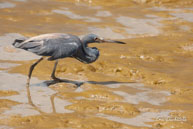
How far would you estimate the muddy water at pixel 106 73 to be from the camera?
7410 mm

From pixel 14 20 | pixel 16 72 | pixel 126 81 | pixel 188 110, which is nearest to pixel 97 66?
pixel 126 81

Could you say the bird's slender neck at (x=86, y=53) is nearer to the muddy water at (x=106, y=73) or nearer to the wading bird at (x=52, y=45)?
the wading bird at (x=52, y=45)

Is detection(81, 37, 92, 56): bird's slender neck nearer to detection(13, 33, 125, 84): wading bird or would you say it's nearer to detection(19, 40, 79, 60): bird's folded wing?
detection(13, 33, 125, 84): wading bird

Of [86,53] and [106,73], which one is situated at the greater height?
[86,53]

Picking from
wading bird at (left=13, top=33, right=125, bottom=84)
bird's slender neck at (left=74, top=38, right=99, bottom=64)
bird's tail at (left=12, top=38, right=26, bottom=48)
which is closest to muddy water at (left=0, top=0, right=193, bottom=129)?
bird's slender neck at (left=74, top=38, right=99, bottom=64)

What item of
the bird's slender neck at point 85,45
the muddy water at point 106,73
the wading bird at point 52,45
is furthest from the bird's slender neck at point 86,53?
the muddy water at point 106,73

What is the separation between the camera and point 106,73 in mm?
10078

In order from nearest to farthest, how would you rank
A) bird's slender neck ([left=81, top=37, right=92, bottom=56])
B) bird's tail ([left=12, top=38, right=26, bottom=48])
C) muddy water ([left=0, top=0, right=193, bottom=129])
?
muddy water ([left=0, top=0, right=193, bottom=129]) → bird's tail ([left=12, top=38, right=26, bottom=48]) → bird's slender neck ([left=81, top=37, right=92, bottom=56])

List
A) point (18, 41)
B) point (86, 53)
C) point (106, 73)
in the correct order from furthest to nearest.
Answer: point (106, 73) → point (86, 53) → point (18, 41)

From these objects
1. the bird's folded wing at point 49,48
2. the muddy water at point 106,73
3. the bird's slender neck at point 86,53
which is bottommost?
the muddy water at point 106,73

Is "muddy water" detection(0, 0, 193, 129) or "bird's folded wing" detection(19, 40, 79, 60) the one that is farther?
"bird's folded wing" detection(19, 40, 79, 60)

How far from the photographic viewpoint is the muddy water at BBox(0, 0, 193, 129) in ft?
24.3

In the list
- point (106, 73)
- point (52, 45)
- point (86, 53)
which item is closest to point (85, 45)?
point (86, 53)

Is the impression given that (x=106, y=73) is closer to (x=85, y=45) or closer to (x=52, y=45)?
(x=85, y=45)
